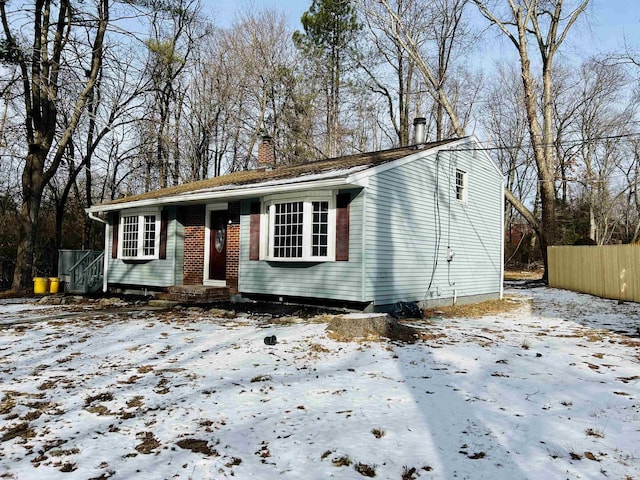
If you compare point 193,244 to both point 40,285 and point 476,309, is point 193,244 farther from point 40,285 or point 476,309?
point 476,309

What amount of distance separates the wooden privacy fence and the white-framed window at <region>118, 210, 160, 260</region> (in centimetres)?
1403

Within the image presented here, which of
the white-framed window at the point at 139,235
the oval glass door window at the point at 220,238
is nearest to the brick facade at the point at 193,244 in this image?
the oval glass door window at the point at 220,238

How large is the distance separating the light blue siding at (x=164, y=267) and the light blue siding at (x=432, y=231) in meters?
6.22

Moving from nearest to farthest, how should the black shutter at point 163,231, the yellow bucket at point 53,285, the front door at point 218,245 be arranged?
the front door at point 218,245
the black shutter at point 163,231
the yellow bucket at point 53,285

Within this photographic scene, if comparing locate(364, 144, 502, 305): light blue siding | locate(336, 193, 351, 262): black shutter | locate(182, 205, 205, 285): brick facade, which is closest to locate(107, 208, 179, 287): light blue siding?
locate(182, 205, 205, 285): brick facade

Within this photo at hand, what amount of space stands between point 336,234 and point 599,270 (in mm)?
10821

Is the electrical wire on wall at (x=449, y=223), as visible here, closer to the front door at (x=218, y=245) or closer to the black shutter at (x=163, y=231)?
the front door at (x=218, y=245)

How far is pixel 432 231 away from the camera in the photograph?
11.6m

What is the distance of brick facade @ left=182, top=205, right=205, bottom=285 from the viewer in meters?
13.0

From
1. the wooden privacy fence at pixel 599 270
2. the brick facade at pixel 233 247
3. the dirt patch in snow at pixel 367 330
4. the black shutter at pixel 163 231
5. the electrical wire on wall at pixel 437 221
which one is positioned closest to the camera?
the dirt patch in snow at pixel 367 330

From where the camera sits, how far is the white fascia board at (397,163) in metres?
9.16

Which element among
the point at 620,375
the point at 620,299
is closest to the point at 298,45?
the point at 620,299

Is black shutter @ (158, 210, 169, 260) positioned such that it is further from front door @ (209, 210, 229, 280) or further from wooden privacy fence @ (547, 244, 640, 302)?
wooden privacy fence @ (547, 244, 640, 302)

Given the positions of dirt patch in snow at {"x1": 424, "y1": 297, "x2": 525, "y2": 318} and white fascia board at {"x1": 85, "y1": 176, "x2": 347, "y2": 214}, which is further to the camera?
dirt patch in snow at {"x1": 424, "y1": 297, "x2": 525, "y2": 318}
